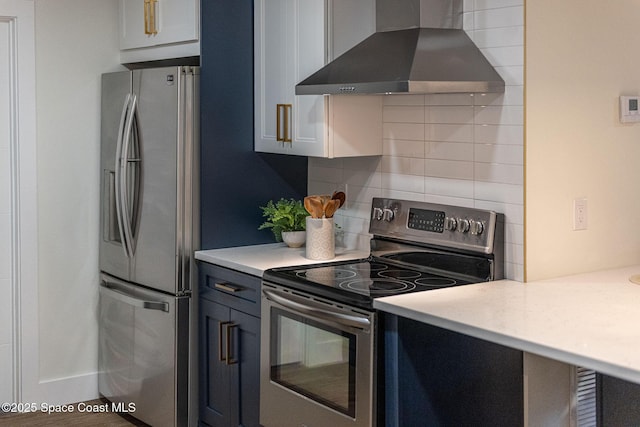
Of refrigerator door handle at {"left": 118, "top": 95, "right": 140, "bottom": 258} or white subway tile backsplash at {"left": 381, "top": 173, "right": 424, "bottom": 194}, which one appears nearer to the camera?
white subway tile backsplash at {"left": 381, "top": 173, "right": 424, "bottom": 194}

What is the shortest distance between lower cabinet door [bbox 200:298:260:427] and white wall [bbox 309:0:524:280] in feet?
2.33

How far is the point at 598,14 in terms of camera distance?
323 cm

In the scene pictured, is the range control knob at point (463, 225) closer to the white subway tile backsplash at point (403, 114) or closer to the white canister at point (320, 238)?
the white subway tile backsplash at point (403, 114)

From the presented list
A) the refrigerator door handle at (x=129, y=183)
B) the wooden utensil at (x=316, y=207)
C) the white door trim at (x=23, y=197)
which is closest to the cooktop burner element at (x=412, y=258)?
the wooden utensil at (x=316, y=207)

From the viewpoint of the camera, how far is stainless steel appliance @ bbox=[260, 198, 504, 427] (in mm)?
2908

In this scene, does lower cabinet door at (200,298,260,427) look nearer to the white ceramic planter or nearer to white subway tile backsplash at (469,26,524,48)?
the white ceramic planter

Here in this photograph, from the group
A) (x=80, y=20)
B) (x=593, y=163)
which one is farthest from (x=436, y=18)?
(x=80, y=20)

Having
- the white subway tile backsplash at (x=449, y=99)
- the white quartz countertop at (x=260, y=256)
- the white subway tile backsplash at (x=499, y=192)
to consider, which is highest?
the white subway tile backsplash at (x=449, y=99)

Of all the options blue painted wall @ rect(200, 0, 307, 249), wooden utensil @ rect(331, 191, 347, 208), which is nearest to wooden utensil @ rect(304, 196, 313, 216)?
wooden utensil @ rect(331, 191, 347, 208)

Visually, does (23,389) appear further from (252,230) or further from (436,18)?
(436,18)

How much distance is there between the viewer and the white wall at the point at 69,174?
14.0 feet

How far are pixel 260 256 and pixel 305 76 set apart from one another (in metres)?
0.78

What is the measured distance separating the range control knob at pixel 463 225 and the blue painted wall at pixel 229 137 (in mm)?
Answer: 1068

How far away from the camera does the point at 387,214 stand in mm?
3602
